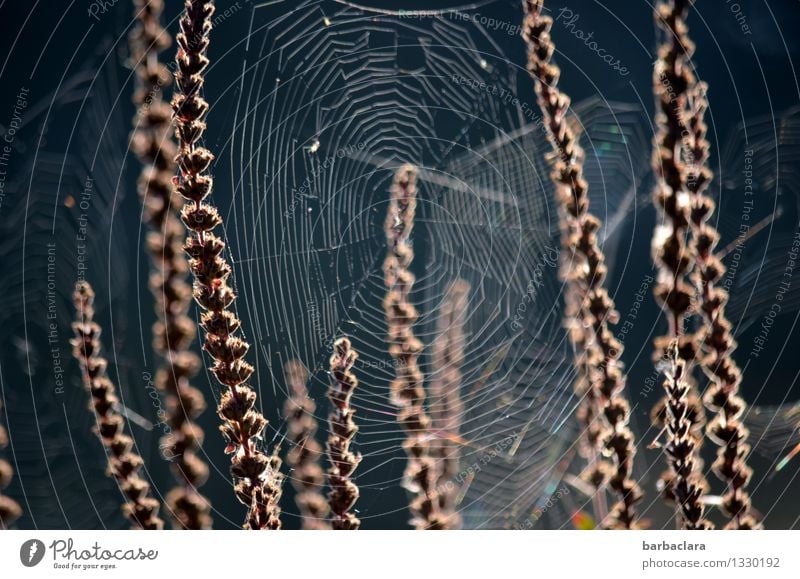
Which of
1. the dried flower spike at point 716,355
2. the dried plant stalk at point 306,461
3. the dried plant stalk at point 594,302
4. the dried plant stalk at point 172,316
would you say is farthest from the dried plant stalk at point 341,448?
the dried flower spike at point 716,355

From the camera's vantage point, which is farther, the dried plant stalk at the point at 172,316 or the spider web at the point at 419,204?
the spider web at the point at 419,204

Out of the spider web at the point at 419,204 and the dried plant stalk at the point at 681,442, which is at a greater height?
the spider web at the point at 419,204

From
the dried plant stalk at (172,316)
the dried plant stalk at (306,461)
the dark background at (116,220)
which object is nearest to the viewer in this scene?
the dried plant stalk at (172,316)

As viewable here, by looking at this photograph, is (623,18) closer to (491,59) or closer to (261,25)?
(491,59)

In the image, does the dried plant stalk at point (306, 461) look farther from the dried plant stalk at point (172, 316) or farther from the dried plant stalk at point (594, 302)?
the dried plant stalk at point (594, 302)

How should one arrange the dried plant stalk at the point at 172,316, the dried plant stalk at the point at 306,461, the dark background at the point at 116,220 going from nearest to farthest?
the dried plant stalk at the point at 172,316, the dried plant stalk at the point at 306,461, the dark background at the point at 116,220

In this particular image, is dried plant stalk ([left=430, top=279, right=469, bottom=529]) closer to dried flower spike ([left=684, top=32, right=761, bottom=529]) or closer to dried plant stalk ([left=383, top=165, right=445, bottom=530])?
dried plant stalk ([left=383, top=165, right=445, bottom=530])

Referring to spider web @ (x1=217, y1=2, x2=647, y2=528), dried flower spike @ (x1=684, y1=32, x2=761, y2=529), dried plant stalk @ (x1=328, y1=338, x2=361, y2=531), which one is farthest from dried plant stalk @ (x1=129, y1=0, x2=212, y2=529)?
dried flower spike @ (x1=684, y1=32, x2=761, y2=529)
